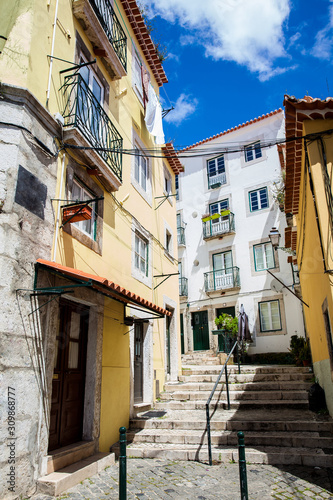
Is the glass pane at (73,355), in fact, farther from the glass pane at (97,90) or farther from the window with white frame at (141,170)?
the window with white frame at (141,170)

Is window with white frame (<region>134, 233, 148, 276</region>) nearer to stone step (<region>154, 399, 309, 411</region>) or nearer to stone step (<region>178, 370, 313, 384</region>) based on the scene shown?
stone step (<region>154, 399, 309, 411</region>)

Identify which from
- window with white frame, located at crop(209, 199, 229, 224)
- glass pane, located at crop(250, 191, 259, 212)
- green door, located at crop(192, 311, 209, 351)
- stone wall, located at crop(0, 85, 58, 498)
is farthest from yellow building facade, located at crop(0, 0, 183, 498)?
window with white frame, located at crop(209, 199, 229, 224)

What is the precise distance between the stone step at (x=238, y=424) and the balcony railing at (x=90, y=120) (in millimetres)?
5395

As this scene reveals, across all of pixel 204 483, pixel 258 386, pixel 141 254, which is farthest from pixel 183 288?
pixel 204 483

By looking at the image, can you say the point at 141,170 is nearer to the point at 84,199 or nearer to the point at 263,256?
the point at 84,199

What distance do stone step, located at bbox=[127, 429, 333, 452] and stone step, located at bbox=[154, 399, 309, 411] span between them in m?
1.30

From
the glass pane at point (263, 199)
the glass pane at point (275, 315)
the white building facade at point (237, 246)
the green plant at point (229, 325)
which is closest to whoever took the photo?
the green plant at point (229, 325)

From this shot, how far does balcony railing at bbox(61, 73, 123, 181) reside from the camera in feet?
21.3

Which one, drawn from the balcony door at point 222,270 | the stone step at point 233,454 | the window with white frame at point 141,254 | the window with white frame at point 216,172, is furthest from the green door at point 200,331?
the stone step at point 233,454

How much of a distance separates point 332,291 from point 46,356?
4.41 metres

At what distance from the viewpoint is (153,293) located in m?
10.9

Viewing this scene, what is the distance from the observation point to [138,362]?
9602 millimetres

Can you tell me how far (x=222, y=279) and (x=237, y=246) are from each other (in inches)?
83.3

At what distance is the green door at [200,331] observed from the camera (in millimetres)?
21438
